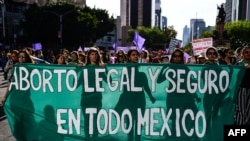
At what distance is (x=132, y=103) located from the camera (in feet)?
16.9

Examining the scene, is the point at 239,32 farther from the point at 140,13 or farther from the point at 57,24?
the point at 140,13

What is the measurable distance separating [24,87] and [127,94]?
1.49 meters

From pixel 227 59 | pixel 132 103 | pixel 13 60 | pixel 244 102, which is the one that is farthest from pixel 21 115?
pixel 227 59

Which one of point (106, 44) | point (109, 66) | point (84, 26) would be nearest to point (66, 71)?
point (109, 66)

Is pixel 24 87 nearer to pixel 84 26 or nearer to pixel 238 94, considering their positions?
pixel 238 94

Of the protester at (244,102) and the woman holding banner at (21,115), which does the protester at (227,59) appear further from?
the woman holding banner at (21,115)

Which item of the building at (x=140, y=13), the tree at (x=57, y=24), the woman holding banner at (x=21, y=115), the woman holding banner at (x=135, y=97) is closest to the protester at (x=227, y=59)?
the woman holding banner at (x=135, y=97)

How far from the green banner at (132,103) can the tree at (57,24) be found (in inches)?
1788

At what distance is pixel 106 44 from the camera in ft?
357

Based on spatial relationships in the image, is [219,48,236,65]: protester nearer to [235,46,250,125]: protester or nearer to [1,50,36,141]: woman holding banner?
[235,46,250,125]: protester

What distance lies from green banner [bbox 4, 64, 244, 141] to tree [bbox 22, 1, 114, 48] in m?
45.4

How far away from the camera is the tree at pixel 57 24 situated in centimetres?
5191

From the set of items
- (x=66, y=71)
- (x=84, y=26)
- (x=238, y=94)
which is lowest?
(x=238, y=94)

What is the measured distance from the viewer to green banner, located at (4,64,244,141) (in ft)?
16.7
